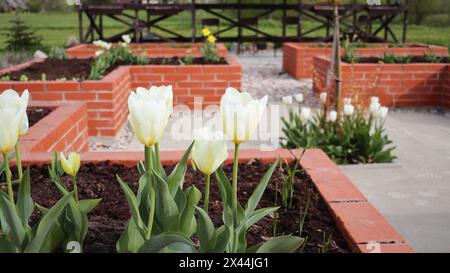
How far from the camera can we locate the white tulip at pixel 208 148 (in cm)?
108

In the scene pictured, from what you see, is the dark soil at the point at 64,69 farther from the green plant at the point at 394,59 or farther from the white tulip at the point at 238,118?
the white tulip at the point at 238,118

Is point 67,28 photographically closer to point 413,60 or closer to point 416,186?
point 413,60

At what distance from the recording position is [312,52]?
9055 millimetres

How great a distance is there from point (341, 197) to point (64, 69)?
4546 mm

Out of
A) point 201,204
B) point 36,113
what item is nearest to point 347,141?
point 201,204

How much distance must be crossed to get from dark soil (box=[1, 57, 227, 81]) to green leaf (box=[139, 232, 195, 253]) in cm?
418

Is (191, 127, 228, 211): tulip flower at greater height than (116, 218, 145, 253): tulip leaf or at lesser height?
greater

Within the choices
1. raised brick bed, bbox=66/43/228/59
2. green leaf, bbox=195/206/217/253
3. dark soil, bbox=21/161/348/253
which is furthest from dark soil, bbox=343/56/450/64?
green leaf, bbox=195/206/217/253

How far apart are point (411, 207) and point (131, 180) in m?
1.69

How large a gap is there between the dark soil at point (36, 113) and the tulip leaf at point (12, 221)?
97.4 inches

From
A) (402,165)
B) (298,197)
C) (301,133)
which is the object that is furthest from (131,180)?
Result: (402,165)

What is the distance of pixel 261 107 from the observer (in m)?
1.06

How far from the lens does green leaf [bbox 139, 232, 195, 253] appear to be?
3.59 ft

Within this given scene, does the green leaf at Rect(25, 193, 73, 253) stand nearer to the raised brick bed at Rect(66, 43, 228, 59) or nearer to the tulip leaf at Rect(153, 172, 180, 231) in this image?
the tulip leaf at Rect(153, 172, 180, 231)
